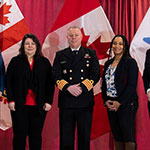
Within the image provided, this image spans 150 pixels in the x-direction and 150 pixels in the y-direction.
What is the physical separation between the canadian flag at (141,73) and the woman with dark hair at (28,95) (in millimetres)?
1239

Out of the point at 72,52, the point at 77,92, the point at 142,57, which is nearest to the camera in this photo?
the point at 77,92

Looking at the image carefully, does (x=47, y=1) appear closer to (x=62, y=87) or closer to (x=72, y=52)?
(x=72, y=52)

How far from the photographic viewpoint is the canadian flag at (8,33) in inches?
120

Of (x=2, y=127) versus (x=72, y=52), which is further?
(x=2, y=127)

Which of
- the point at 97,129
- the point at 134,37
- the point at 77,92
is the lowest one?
the point at 97,129

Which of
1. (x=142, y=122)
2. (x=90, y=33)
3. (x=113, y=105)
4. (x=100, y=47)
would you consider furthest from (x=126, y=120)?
(x=90, y=33)

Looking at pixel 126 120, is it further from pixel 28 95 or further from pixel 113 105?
pixel 28 95

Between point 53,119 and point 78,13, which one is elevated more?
point 78,13

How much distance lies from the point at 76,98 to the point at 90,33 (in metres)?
1.16

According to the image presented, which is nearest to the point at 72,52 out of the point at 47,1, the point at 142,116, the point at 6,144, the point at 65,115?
the point at 65,115

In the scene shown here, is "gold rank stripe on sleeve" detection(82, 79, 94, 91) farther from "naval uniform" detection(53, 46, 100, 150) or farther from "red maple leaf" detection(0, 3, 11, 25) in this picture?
"red maple leaf" detection(0, 3, 11, 25)

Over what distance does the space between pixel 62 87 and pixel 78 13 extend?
136 centimetres

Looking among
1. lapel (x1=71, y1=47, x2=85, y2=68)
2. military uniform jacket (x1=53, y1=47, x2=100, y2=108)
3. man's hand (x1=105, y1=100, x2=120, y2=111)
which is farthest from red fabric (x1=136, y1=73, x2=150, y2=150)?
lapel (x1=71, y1=47, x2=85, y2=68)

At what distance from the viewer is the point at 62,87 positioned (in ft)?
7.18
